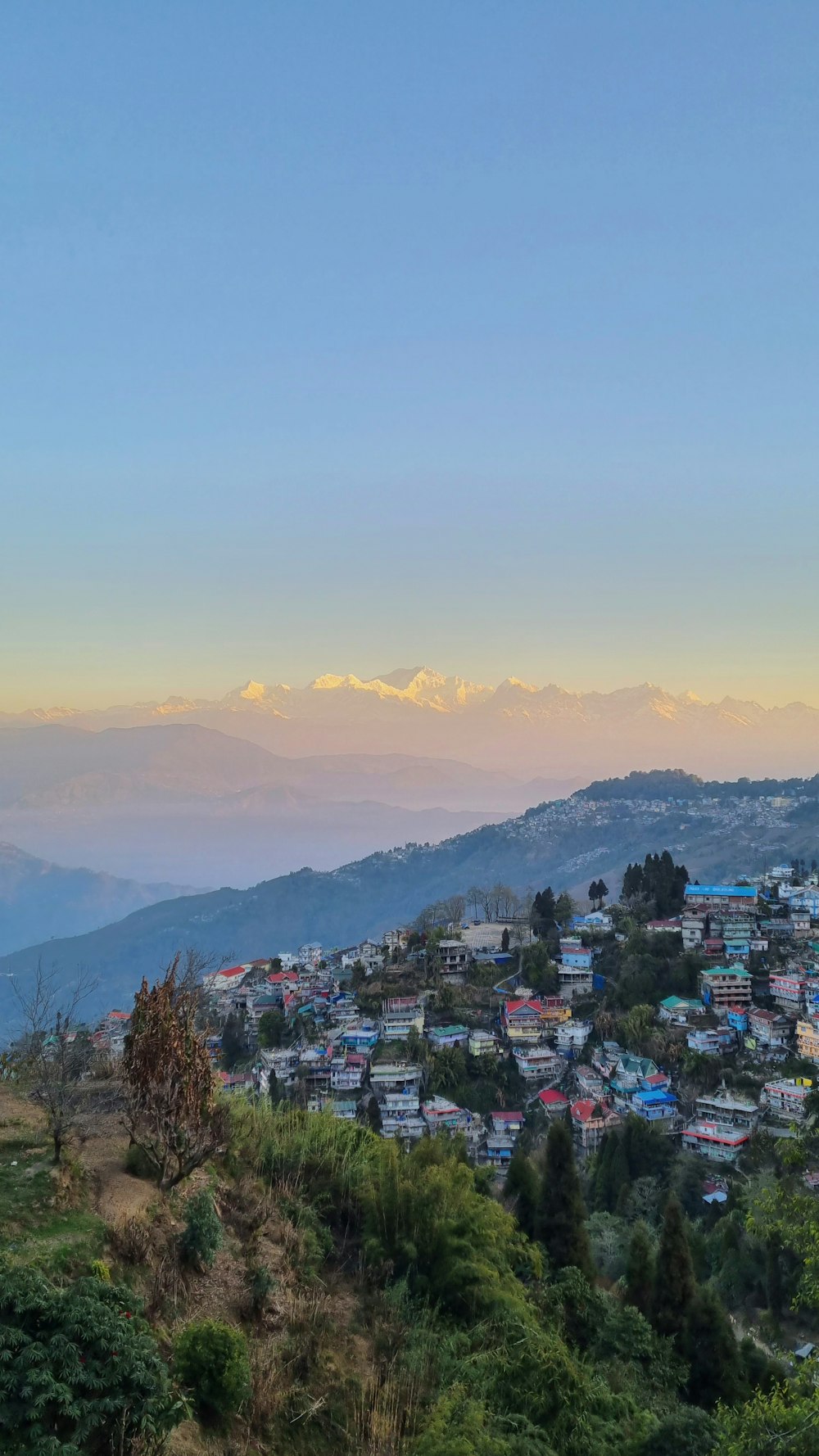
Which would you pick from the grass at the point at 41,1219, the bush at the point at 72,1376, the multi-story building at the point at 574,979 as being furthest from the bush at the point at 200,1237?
the multi-story building at the point at 574,979

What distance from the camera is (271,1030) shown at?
38781 mm

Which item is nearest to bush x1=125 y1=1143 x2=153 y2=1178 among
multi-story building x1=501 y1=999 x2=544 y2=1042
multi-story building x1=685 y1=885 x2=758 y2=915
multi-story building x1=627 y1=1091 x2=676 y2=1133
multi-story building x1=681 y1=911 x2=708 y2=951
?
multi-story building x1=627 y1=1091 x2=676 y2=1133

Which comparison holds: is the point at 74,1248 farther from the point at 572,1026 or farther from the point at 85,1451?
the point at 572,1026

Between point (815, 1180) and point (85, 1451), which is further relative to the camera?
point (815, 1180)

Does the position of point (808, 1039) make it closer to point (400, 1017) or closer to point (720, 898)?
point (720, 898)

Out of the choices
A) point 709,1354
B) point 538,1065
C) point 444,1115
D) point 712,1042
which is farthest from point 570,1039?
point 709,1354

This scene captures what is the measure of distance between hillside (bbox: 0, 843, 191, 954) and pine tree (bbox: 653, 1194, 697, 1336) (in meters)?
162

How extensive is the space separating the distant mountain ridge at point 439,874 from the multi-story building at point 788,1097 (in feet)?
280

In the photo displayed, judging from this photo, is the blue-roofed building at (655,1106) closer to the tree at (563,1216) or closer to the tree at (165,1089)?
the tree at (563,1216)

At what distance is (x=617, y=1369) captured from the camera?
9.91 meters

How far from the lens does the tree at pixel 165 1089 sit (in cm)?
834

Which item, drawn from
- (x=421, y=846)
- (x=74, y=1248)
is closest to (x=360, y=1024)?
(x=74, y=1248)

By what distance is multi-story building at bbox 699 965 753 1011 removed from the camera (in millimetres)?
36812

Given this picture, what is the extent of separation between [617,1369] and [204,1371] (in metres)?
6.14
